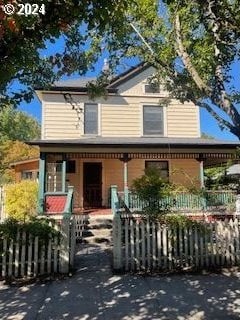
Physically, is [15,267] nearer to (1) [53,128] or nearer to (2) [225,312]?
(2) [225,312]

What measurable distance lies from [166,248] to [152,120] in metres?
13.7

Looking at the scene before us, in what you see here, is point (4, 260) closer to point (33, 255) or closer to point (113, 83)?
point (33, 255)

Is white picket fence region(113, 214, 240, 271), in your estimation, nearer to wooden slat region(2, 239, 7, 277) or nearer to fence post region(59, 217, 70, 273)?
fence post region(59, 217, 70, 273)

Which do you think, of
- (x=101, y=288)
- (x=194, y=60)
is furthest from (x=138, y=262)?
(x=194, y=60)

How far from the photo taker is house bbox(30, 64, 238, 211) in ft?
64.4

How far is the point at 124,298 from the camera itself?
23.6ft

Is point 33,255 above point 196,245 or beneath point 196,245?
beneath

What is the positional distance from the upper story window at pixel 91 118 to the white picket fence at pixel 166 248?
1251 centimetres

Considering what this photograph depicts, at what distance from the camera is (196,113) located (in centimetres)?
2294

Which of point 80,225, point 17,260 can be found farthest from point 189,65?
point 80,225

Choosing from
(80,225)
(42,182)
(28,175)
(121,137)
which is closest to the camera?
(80,225)

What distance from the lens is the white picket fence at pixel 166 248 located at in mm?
9484

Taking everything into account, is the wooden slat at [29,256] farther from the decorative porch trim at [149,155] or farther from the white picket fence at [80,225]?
the decorative porch trim at [149,155]

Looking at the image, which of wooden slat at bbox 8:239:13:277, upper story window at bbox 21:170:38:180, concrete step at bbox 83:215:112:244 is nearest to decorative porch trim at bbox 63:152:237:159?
concrete step at bbox 83:215:112:244
